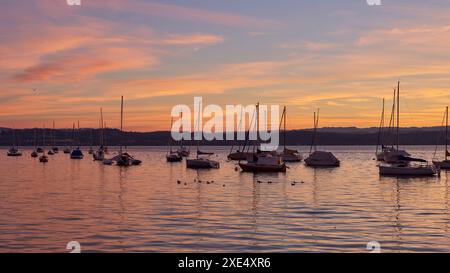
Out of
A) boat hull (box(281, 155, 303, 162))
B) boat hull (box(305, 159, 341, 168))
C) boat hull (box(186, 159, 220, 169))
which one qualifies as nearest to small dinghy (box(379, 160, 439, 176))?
boat hull (box(305, 159, 341, 168))

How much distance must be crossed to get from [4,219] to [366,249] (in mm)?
21345

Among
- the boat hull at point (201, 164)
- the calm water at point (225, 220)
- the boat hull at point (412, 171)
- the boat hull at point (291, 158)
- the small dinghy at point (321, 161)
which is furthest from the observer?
the boat hull at point (291, 158)

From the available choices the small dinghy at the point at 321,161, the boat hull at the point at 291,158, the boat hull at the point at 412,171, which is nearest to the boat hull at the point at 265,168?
the boat hull at the point at 412,171

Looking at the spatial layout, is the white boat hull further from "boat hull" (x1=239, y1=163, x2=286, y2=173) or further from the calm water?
the calm water

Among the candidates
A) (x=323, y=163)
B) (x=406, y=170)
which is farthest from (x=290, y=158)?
(x=406, y=170)

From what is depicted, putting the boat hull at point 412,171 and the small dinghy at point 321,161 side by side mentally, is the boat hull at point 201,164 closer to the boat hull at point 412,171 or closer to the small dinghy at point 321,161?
the small dinghy at point 321,161

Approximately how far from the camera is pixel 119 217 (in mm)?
32844

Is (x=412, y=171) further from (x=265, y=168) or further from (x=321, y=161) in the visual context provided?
(x=321, y=161)

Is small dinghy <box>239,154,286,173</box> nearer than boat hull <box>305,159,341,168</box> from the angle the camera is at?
Yes

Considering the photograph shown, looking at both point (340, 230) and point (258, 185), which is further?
point (258, 185)

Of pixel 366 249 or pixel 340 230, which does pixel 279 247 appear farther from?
pixel 340 230

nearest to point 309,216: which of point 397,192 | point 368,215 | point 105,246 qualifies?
point 368,215
